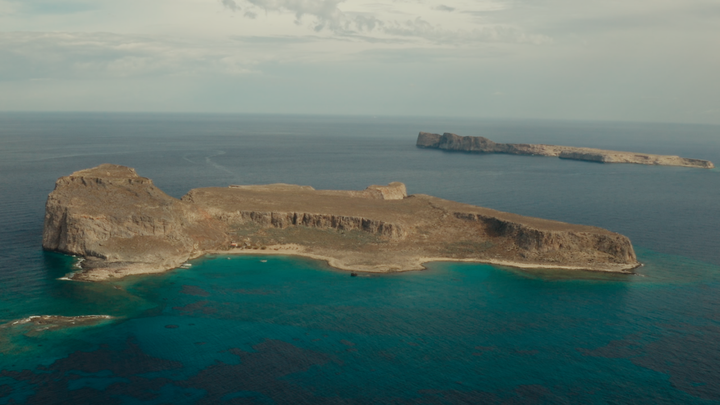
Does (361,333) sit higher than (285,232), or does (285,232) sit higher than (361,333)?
(285,232)

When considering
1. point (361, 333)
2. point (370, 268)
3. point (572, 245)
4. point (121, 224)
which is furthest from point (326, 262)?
point (572, 245)

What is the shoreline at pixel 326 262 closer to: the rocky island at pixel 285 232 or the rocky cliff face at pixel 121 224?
the rocky island at pixel 285 232

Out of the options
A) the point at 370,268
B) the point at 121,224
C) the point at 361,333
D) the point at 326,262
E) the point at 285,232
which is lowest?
the point at 361,333

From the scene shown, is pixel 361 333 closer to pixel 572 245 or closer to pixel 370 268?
pixel 370 268

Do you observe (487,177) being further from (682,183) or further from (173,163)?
(173,163)

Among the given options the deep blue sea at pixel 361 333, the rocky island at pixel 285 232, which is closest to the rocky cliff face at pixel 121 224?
the rocky island at pixel 285 232

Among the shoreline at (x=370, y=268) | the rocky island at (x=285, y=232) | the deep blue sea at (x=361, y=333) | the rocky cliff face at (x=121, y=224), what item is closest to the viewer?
the deep blue sea at (x=361, y=333)

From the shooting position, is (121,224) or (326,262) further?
(326,262)

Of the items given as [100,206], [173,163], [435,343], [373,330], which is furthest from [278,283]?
[173,163]
